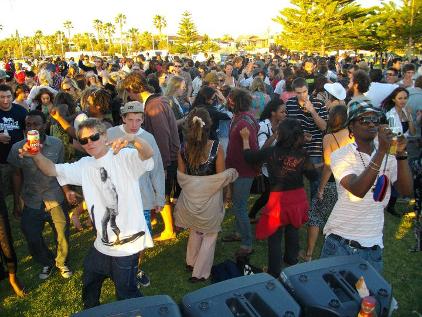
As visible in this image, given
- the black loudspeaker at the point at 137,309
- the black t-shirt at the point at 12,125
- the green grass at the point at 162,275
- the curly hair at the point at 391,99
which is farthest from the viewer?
the curly hair at the point at 391,99

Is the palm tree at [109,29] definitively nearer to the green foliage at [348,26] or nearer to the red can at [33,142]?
the green foliage at [348,26]

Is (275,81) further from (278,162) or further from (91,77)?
(278,162)

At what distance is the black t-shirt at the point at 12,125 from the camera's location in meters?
5.03

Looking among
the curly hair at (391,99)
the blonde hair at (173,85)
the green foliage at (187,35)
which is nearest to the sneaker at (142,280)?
the blonde hair at (173,85)

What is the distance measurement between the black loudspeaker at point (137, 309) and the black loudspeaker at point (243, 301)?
3.7 inches

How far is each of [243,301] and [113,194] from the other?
1289 mm

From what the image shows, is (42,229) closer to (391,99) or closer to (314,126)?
(314,126)

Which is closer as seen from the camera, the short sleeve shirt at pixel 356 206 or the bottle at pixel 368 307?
the bottle at pixel 368 307

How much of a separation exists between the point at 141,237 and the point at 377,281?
1.64 metres

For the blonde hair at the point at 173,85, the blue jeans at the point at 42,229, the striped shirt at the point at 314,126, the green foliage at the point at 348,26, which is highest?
the green foliage at the point at 348,26

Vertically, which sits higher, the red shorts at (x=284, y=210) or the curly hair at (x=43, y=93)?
the curly hair at (x=43, y=93)

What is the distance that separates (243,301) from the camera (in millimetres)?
2039

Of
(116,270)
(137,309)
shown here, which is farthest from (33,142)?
(137,309)

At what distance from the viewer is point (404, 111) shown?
19.2 ft
